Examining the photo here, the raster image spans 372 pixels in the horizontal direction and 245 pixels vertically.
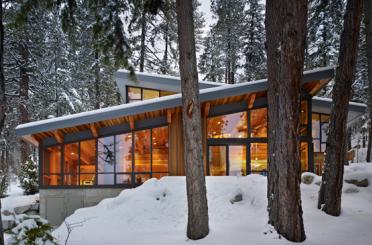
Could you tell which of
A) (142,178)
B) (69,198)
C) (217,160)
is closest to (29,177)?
(69,198)

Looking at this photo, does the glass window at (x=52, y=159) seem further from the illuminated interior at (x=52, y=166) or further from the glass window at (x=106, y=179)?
the glass window at (x=106, y=179)

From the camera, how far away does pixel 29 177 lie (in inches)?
590

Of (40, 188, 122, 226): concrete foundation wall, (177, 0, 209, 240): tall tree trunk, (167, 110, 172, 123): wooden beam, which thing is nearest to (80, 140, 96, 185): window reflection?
(40, 188, 122, 226): concrete foundation wall

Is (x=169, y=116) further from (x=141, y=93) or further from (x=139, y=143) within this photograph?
(x=141, y=93)

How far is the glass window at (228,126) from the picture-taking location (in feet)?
42.2

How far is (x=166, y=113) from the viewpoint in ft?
40.1

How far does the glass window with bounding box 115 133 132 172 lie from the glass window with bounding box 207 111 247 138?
10.1 feet

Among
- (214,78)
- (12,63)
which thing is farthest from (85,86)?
(214,78)

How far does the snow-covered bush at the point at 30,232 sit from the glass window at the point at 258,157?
1021 cm

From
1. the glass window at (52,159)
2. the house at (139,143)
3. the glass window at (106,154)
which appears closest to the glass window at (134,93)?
the house at (139,143)

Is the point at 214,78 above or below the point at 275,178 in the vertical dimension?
above

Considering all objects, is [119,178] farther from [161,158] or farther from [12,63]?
[12,63]

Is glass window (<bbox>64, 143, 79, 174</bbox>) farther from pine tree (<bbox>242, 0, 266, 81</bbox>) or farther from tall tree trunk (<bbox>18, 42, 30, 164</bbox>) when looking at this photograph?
pine tree (<bbox>242, 0, 266, 81</bbox>)

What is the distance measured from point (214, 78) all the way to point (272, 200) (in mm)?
23810
